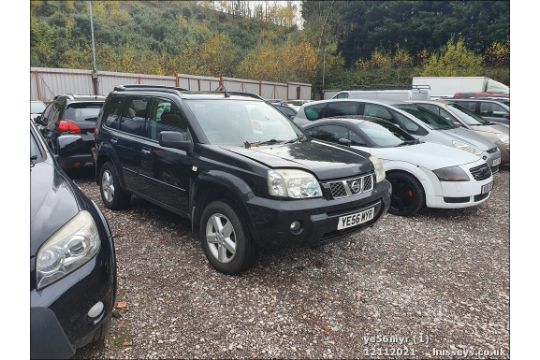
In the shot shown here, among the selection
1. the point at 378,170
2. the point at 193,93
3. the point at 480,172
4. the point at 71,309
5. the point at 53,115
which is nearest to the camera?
the point at 71,309

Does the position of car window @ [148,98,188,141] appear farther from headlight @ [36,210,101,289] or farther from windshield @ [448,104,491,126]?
windshield @ [448,104,491,126]

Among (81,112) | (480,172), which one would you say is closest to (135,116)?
(81,112)

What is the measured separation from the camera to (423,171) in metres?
4.87

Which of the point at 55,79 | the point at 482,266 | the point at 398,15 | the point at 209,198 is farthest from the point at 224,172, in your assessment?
the point at 398,15

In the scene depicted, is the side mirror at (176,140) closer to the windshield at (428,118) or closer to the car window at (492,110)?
the windshield at (428,118)

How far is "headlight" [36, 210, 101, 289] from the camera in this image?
69.2 inches

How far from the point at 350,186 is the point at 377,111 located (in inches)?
176

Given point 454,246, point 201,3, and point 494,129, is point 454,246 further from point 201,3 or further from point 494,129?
point 201,3

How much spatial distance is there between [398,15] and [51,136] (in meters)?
44.9

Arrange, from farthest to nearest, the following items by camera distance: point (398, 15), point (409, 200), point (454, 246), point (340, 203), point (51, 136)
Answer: point (398, 15) → point (51, 136) → point (409, 200) → point (454, 246) → point (340, 203)

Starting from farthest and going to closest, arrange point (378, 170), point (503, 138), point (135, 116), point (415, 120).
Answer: point (503, 138), point (415, 120), point (135, 116), point (378, 170)

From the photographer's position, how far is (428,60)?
129 feet

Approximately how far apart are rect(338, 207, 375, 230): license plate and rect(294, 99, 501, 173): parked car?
3736 millimetres

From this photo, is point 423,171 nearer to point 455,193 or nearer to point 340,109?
point 455,193
